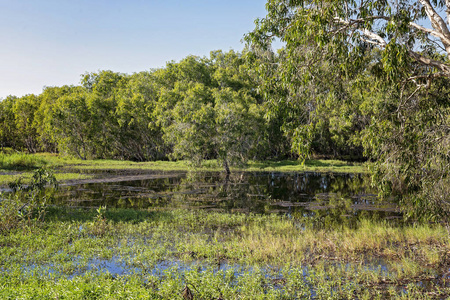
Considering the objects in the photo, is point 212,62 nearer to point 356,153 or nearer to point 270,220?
point 356,153

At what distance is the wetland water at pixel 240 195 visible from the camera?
72.0 feet

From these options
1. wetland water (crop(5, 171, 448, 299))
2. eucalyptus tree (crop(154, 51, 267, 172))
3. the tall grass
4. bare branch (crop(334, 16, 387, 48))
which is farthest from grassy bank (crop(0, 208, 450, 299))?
the tall grass

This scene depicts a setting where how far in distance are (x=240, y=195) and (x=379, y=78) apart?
52.7 feet

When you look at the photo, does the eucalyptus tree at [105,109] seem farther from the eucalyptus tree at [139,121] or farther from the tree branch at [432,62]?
the tree branch at [432,62]

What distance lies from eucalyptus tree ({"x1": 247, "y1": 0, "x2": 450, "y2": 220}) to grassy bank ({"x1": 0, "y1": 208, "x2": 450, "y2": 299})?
8.22 ft

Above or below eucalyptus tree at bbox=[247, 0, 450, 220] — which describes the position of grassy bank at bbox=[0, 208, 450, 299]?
below

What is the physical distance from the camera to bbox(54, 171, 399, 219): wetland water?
21953 millimetres

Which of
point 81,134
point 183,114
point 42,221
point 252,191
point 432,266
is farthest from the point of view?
point 81,134

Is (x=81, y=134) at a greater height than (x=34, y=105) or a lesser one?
lesser

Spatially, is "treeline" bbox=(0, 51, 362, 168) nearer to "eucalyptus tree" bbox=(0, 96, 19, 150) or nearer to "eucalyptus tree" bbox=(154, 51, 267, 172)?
"eucalyptus tree" bbox=(154, 51, 267, 172)

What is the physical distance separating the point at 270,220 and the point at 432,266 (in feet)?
27.4

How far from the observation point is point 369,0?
11.1 meters

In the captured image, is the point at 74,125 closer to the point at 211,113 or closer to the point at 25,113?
the point at 25,113

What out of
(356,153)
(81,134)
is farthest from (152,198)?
(356,153)
